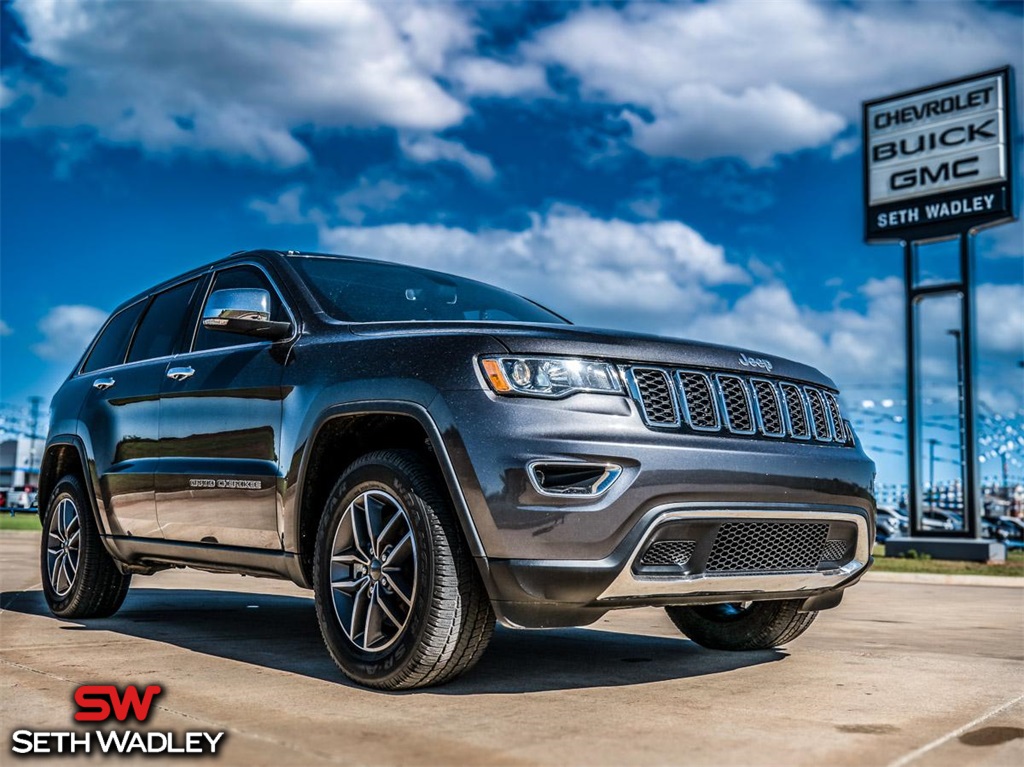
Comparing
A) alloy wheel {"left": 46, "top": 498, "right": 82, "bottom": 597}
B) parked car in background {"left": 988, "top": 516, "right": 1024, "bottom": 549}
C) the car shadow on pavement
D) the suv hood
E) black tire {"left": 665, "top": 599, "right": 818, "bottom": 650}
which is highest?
the suv hood

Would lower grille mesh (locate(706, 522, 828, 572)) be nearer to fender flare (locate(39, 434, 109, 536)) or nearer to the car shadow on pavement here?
the car shadow on pavement

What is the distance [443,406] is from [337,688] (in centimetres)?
113

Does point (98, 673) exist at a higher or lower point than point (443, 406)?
lower

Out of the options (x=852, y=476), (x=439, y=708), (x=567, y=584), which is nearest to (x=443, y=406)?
(x=567, y=584)

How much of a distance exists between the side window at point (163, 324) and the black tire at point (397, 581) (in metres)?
2.11

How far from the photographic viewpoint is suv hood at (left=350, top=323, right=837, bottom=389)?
388 centimetres

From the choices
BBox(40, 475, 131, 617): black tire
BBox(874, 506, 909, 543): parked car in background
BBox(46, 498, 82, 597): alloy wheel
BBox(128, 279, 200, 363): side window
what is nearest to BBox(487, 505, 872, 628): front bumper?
BBox(128, 279, 200, 363): side window

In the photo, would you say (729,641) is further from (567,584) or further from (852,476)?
(567,584)

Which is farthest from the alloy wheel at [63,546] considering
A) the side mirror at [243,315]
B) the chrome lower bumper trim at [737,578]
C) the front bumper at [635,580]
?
the chrome lower bumper trim at [737,578]

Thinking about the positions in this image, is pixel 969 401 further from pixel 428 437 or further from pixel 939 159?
pixel 428 437

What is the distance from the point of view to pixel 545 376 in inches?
150

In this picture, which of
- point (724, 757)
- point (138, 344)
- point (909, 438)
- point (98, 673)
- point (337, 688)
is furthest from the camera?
point (909, 438)

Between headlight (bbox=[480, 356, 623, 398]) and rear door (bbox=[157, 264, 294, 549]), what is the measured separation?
48.6 inches

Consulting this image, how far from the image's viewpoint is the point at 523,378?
12.5 feet
